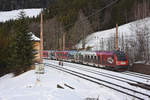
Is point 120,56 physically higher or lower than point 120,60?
higher

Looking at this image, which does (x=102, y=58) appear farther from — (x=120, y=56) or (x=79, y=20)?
(x=79, y=20)

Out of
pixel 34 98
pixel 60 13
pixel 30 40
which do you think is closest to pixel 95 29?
pixel 60 13

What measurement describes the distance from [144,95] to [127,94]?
0.92 metres

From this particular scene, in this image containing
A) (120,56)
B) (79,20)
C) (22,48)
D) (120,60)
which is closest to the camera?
(120,60)

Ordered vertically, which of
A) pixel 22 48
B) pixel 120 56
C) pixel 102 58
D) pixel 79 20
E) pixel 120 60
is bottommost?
pixel 120 60

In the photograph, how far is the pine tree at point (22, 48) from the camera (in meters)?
23.3

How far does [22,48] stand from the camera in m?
23.5

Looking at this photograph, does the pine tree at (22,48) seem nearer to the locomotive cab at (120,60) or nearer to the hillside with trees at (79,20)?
the locomotive cab at (120,60)

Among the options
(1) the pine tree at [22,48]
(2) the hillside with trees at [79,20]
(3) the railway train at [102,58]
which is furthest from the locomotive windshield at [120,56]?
(2) the hillside with trees at [79,20]

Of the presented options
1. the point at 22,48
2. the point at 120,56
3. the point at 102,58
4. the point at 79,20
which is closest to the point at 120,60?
the point at 120,56

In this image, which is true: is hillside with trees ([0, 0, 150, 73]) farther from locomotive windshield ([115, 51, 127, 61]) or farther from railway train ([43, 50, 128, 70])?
locomotive windshield ([115, 51, 127, 61])

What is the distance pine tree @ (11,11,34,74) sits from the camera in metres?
23.3

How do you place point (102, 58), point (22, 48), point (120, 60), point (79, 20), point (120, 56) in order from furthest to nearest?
point (79, 20), point (22, 48), point (102, 58), point (120, 56), point (120, 60)

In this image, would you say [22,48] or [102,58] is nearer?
[102,58]
